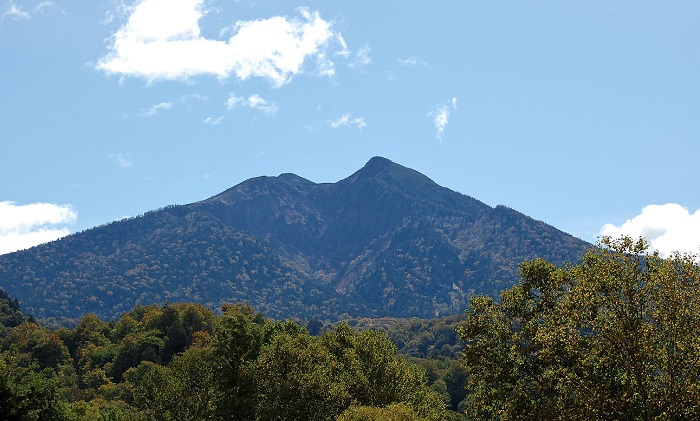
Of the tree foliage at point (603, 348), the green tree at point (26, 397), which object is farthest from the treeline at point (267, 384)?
the tree foliage at point (603, 348)

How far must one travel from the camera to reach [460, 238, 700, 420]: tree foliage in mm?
28688

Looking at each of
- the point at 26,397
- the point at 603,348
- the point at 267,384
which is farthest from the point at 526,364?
the point at 26,397

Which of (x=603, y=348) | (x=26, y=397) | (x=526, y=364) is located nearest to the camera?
(x=603, y=348)

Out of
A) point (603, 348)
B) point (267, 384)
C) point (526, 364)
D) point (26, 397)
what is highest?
point (603, 348)

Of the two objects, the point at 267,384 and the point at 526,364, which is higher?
the point at 526,364

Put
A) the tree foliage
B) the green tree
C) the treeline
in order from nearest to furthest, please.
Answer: the tree foliage
the green tree
the treeline

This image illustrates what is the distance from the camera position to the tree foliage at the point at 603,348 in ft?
94.1

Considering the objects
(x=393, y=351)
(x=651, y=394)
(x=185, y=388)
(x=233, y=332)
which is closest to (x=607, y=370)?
(x=651, y=394)

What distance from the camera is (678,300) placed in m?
29.5

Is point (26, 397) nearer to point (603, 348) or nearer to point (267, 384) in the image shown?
point (267, 384)

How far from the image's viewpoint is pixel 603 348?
96.8ft

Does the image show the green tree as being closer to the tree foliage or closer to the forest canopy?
the forest canopy

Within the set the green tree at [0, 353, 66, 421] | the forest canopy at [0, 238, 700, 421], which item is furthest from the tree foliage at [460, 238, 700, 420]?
the green tree at [0, 353, 66, 421]

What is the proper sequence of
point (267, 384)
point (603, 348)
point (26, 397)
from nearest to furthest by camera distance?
point (603, 348) < point (26, 397) < point (267, 384)
